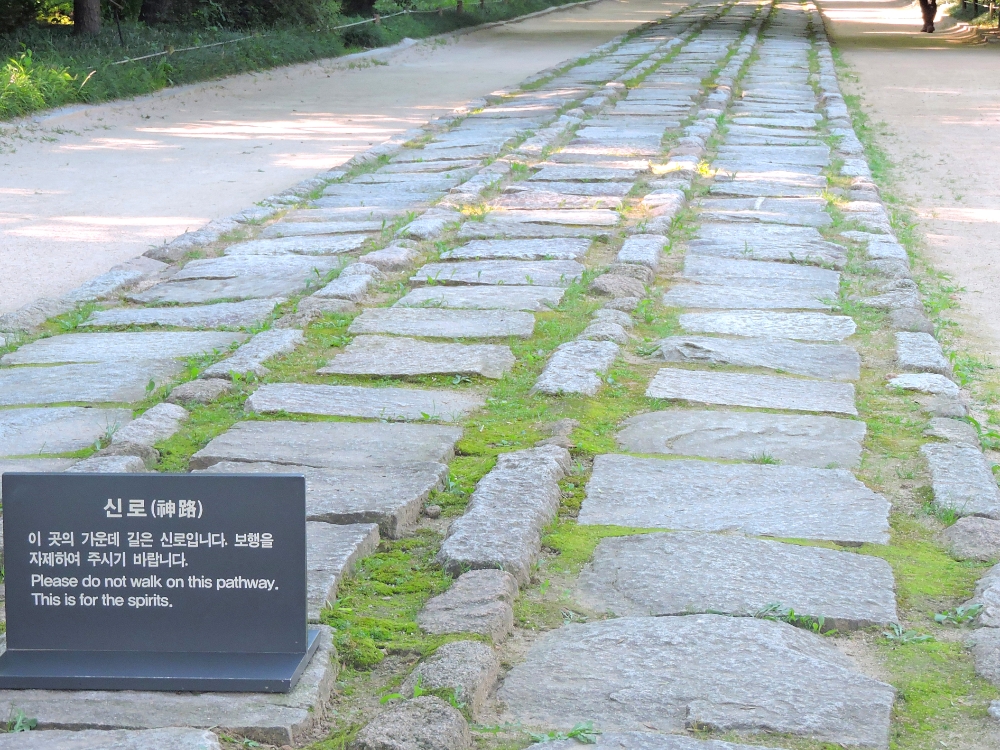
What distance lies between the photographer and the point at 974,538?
281 cm

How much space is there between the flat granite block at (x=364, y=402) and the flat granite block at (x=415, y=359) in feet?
0.61

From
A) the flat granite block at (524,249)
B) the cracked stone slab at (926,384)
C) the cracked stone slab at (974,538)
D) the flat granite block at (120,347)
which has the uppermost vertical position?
the flat granite block at (524,249)

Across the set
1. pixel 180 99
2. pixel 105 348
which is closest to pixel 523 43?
pixel 180 99

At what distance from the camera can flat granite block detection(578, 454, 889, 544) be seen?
2869 millimetres

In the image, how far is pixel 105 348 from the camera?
450cm

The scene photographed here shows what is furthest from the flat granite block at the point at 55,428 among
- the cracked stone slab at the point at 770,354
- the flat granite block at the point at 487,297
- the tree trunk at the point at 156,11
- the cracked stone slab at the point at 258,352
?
the tree trunk at the point at 156,11

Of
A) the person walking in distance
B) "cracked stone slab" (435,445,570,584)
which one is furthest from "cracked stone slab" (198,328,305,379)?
the person walking in distance

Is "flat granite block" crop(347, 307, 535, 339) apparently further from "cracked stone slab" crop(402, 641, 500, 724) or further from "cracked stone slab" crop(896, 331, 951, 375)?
"cracked stone slab" crop(402, 641, 500, 724)

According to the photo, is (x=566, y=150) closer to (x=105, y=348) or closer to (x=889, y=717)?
(x=105, y=348)

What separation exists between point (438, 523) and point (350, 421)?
2.48 ft

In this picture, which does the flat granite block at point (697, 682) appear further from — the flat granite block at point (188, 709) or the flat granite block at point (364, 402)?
the flat granite block at point (364, 402)

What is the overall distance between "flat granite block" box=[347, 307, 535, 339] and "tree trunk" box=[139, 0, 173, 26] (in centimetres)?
1533

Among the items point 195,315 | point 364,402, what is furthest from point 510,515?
point 195,315

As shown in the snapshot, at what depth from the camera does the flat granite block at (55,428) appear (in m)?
3.43
